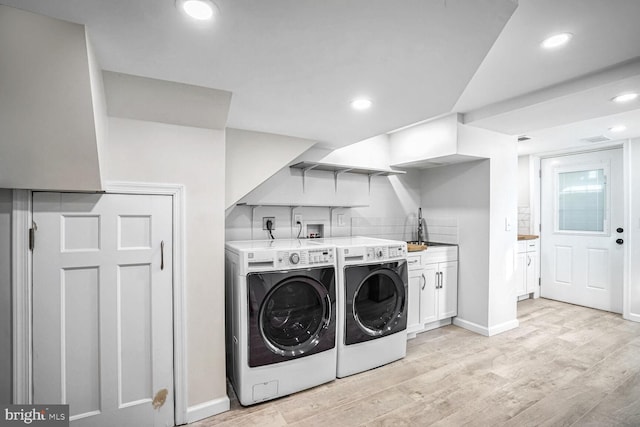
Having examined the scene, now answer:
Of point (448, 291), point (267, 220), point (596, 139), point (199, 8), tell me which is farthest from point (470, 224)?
point (199, 8)

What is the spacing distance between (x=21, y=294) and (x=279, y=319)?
139 cm

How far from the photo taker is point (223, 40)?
1.22 metres

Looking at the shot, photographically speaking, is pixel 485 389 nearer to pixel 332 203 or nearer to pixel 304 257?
pixel 304 257

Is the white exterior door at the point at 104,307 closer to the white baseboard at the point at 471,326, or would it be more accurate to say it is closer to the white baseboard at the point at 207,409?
the white baseboard at the point at 207,409

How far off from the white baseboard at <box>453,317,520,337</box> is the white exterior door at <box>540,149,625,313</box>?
1473mm

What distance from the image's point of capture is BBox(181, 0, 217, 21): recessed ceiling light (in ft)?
3.29

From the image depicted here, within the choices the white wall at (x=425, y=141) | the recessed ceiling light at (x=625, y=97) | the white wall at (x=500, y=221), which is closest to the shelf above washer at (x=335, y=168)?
the white wall at (x=425, y=141)

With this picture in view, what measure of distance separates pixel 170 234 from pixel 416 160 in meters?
2.56

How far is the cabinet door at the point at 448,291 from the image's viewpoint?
3350 millimetres

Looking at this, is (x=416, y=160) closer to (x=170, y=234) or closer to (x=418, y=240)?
(x=418, y=240)

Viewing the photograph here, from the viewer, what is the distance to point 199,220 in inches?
75.6

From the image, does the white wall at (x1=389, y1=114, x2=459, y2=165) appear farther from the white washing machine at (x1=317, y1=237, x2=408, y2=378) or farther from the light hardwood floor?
the light hardwood floor

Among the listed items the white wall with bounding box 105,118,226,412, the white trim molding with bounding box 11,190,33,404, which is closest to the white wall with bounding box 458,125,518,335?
the white wall with bounding box 105,118,226,412

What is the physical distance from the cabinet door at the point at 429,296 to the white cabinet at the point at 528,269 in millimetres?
1737
